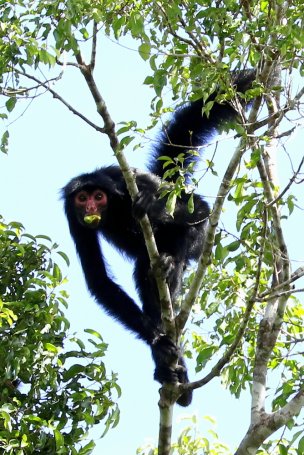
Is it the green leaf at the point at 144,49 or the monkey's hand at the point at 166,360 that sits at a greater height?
the green leaf at the point at 144,49

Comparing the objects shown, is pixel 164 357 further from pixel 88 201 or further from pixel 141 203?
pixel 88 201

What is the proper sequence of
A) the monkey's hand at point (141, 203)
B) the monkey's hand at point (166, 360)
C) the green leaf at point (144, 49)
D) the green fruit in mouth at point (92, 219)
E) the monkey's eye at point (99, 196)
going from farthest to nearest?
the monkey's eye at point (99, 196) → the green fruit in mouth at point (92, 219) → the monkey's hand at point (166, 360) → the monkey's hand at point (141, 203) → the green leaf at point (144, 49)

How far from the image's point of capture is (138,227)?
418 inches

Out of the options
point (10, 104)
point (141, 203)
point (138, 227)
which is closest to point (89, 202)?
point (138, 227)

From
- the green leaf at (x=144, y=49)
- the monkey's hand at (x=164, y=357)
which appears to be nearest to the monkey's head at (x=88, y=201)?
the monkey's hand at (x=164, y=357)

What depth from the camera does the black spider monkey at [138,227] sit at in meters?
10.1

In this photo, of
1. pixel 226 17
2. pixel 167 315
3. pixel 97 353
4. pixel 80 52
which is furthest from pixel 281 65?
pixel 97 353

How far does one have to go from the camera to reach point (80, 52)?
24.5 feet

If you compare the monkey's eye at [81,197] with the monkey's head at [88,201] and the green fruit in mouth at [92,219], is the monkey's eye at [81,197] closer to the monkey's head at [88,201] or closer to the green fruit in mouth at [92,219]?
the monkey's head at [88,201]

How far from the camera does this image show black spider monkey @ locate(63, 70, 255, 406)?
10.1m

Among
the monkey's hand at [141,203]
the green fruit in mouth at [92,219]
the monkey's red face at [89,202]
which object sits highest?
the monkey's red face at [89,202]

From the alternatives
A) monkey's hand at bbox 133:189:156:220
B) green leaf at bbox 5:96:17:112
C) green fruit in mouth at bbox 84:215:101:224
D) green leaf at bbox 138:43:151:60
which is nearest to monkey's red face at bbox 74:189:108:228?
green fruit in mouth at bbox 84:215:101:224

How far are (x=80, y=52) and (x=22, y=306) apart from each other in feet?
7.97

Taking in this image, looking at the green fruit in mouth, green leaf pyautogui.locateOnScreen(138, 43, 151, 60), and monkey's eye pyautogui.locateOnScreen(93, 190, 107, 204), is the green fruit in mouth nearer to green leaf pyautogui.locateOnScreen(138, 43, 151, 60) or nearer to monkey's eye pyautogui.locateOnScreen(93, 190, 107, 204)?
monkey's eye pyautogui.locateOnScreen(93, 190, 107, 204)
